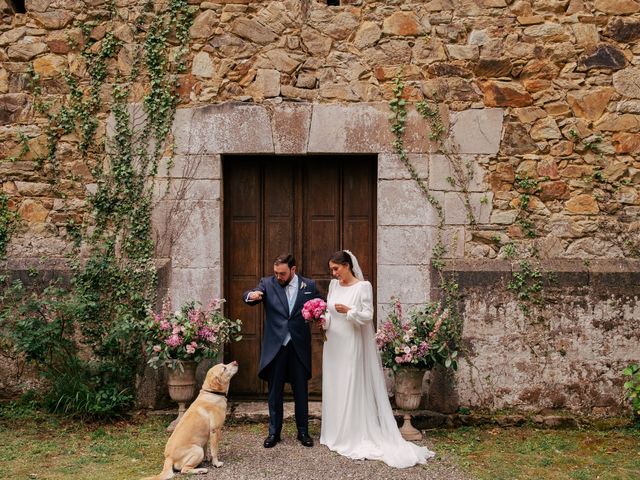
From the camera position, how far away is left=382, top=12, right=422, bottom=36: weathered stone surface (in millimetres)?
6199

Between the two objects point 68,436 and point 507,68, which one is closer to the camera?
point 68,436

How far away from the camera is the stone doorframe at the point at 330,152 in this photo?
6211 millimetres

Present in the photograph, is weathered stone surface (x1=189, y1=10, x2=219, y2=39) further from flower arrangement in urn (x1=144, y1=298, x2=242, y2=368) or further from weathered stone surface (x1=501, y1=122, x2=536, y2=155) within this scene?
weathered stone surface (x1=501, y1=122, x2=536, y2=155)

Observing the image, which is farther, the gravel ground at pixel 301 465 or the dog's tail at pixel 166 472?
the gravel ground at pixel 301 465

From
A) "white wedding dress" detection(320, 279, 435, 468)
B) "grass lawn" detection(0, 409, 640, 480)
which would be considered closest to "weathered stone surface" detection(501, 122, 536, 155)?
"white wedding dress" detection(320, 279, 435, 468)

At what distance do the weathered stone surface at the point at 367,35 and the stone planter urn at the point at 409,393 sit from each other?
2970 millimetres

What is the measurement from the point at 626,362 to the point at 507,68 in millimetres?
2874

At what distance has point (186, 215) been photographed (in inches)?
247

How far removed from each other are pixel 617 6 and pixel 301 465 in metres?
4.89

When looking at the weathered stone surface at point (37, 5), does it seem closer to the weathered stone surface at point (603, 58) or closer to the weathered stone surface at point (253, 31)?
the weathered stone surface at point (253, 31)

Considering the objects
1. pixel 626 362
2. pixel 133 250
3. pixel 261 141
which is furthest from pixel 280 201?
pixel 626 362

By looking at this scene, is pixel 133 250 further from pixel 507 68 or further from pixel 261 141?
pixel 507 68

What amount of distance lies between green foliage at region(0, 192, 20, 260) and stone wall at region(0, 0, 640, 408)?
3.3 inches

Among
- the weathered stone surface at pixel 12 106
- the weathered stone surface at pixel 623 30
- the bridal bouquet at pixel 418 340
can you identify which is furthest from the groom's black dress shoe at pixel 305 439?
the weathered stone surface at pixel 623 30
